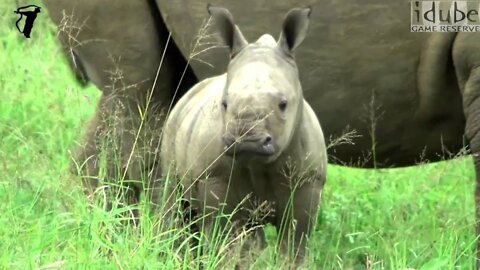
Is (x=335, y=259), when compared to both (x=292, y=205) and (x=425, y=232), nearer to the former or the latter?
(x=292, y=205)

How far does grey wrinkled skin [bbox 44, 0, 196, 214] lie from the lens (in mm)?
5871

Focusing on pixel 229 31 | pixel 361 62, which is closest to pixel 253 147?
pixel 229 31

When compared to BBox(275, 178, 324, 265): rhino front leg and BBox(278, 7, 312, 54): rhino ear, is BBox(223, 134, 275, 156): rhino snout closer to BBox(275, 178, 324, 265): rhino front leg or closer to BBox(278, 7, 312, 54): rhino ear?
BBox(275, 178, 324, 265): rhino front leg

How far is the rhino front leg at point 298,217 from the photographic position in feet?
15.7

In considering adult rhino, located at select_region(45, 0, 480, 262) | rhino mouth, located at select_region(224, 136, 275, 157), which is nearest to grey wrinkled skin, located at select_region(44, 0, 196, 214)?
adult rhino, located at select_region(45, 0, 480, 262)

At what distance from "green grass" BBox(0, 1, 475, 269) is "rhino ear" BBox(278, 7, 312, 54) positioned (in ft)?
2.34

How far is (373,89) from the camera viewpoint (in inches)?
218

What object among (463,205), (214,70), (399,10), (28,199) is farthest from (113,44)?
(463,205)

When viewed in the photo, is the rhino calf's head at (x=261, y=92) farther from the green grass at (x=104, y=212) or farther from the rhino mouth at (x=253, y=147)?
the green grass at (x=104, y=212)

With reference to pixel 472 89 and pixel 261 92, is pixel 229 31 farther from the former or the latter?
pixel 472 89

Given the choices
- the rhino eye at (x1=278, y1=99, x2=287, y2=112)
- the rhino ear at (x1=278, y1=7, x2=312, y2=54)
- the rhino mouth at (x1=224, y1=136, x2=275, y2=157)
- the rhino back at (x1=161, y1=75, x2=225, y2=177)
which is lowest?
the rhino back at (x1=161, y1=75, x2=225, y2=177)

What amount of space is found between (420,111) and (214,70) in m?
0.92

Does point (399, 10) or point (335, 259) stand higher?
point (399, 10)

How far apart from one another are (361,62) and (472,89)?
53 cm
